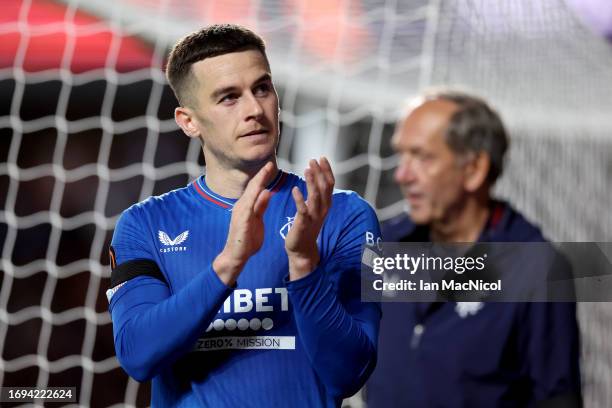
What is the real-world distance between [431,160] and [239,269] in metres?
0.80

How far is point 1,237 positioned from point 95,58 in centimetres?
82

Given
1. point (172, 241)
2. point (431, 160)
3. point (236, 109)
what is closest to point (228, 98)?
point (236, 109)

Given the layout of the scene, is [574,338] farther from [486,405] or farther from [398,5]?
[398,5]

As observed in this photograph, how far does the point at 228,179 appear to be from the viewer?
4.61 ft

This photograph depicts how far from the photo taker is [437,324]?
1.78 m

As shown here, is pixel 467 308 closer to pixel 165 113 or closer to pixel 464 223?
pixel 464 223

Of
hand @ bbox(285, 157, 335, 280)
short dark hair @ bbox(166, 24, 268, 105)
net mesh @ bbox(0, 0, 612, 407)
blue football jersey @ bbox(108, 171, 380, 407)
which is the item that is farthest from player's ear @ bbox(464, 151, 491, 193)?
net mesh @ bbox(0, 0, 612, 407)

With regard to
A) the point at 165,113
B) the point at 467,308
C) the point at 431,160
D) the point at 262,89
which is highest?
the point at 165,113

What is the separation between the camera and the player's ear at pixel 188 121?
1427mm

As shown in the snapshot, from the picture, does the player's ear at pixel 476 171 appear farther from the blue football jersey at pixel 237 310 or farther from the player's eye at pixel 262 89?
the player's eye at pixel 262 89

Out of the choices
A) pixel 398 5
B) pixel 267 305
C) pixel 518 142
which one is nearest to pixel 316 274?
pixel 267 305

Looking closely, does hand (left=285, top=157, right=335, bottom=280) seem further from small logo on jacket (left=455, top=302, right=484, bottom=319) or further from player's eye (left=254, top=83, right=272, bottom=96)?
small logo on jacket (left=455, top=302, right=484, bottom=319)

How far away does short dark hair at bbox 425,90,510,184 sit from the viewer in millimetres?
1837

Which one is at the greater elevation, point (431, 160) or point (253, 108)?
point (431, 160)
